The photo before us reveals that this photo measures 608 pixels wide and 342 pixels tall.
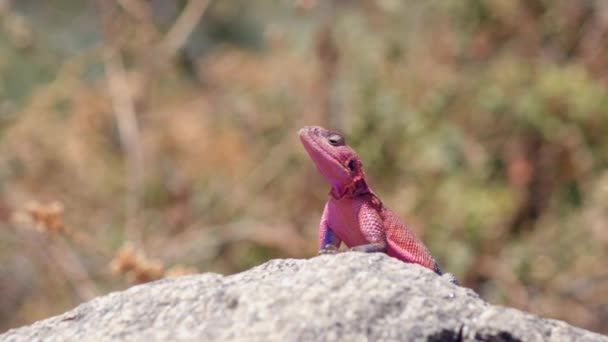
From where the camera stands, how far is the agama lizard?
3236 mm

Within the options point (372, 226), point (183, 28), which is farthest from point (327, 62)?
point (372, 226)

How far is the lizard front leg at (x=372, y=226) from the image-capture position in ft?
10.3

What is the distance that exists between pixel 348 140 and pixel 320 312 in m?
5.43

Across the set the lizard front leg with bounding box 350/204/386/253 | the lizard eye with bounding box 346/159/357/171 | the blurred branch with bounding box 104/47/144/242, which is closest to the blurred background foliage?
the blurred branch with bounding box 104/47/144/242

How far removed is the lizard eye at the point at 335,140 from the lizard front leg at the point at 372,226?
0.31 metres

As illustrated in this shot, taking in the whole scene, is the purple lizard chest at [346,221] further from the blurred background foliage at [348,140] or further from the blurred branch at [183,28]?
the blurred branch at [183,28]

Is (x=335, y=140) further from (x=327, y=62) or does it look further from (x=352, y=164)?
(x=327, y=62)

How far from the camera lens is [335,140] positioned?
11.5 feet

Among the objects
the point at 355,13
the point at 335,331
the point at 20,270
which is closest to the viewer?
the point at 335,331

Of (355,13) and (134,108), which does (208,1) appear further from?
(355,13)

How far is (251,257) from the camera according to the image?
25.4 ft

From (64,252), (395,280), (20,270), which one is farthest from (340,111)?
(395,280)

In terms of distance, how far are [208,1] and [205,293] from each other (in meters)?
6.32

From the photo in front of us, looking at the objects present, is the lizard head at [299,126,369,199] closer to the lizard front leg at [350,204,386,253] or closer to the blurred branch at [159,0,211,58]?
the lizard front leg at [350,204,386,253]
